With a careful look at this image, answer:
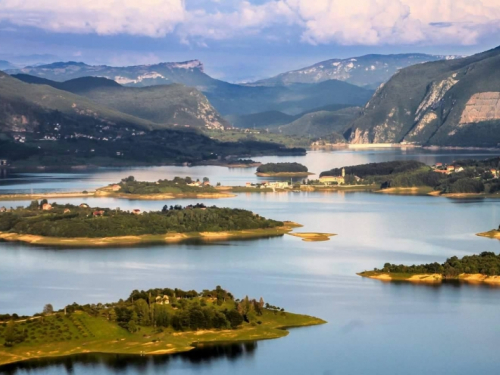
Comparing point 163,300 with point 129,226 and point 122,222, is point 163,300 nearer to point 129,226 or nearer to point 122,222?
point 129,226

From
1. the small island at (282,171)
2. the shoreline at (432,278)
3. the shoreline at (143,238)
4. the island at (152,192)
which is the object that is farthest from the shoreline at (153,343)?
the small island at (282,171)

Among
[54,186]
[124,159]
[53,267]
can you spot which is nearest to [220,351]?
[53,267]

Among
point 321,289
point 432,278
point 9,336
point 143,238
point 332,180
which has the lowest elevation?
point 9,336

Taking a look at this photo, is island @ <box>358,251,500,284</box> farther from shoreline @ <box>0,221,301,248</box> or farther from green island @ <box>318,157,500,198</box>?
green island @ <box>318,157,500,198</box>

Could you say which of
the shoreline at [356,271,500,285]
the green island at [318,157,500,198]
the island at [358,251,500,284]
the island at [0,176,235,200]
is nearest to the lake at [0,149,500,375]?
the shoreline at [356,271,500,285]

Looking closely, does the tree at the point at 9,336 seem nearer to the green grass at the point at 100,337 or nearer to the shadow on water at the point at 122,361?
the green grass at the point at 100,337

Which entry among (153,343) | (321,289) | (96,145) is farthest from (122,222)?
(96,145)

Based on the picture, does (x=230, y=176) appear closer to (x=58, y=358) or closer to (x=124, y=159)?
(x=124, y=159)
